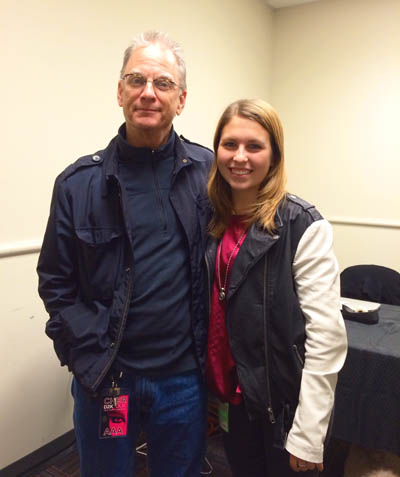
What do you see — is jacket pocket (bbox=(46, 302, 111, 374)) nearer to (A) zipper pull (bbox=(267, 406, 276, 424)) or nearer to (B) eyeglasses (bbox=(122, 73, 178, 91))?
(A) zipper pull (bbox=(267, 406, 276, 424))

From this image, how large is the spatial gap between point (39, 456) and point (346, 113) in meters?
3.12

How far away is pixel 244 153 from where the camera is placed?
102 centimetres

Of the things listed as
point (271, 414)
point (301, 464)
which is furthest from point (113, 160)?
point (301, 464)

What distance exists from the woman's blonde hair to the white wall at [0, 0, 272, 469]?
946 millimetres

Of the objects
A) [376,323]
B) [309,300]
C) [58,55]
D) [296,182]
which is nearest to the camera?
[309,300]

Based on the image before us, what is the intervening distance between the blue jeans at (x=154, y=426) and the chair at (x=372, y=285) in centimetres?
166

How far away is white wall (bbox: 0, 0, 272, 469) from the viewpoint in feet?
5.25

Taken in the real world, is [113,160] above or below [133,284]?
above

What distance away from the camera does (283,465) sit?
1.03 meters

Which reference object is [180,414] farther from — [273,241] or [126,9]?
[126,9]

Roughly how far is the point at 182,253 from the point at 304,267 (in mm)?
327

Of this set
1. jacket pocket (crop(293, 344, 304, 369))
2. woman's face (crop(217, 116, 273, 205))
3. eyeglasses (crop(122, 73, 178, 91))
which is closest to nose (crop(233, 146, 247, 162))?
woman's face (crop(217, 116, 273, 205))

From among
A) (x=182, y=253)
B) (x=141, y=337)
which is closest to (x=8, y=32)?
(x=182, y=253)

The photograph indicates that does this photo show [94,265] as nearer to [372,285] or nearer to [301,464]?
[301,464]
